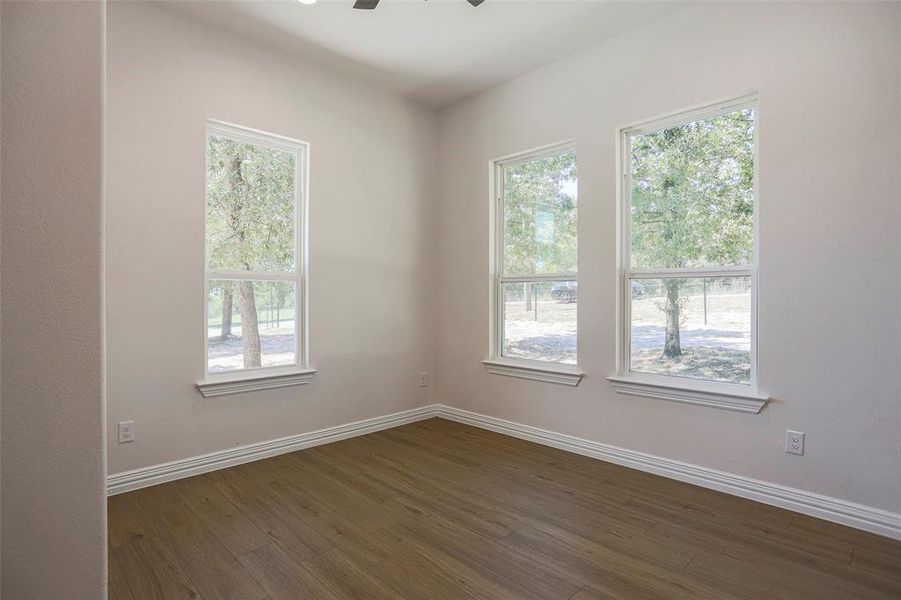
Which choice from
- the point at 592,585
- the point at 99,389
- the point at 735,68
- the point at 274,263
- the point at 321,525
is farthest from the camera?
the point at 274,263

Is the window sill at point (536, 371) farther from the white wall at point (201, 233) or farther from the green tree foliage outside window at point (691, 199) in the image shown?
the white wall at point (201, 233)

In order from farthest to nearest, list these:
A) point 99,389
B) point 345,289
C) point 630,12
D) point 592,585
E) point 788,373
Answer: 1. point 345,289
2. point 630,12
3. point 788,373
4. point 592,585
5. point 99,389

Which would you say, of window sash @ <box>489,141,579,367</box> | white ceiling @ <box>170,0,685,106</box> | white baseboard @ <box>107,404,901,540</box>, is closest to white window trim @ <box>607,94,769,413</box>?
white baseboard @ <box>107,404,901,540</box>

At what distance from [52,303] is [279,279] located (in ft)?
7.68

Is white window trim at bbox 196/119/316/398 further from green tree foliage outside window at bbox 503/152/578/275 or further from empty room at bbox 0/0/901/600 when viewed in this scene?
green tree foliage outside window at bbox 503/152/578/275

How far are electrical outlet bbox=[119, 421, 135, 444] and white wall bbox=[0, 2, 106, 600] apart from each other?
71.0 inches

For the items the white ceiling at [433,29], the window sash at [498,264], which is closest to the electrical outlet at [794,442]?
the window sash at [498,264]

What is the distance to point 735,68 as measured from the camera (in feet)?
9.00

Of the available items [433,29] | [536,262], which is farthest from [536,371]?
[433,29]

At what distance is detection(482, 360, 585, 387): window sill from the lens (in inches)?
137

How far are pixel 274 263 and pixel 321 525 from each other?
6.23ft

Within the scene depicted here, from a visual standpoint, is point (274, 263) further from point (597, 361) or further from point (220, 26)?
point (597, 361)

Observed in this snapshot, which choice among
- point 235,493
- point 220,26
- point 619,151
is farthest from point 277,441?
point 619,151

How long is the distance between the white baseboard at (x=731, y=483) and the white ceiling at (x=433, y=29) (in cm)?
279
